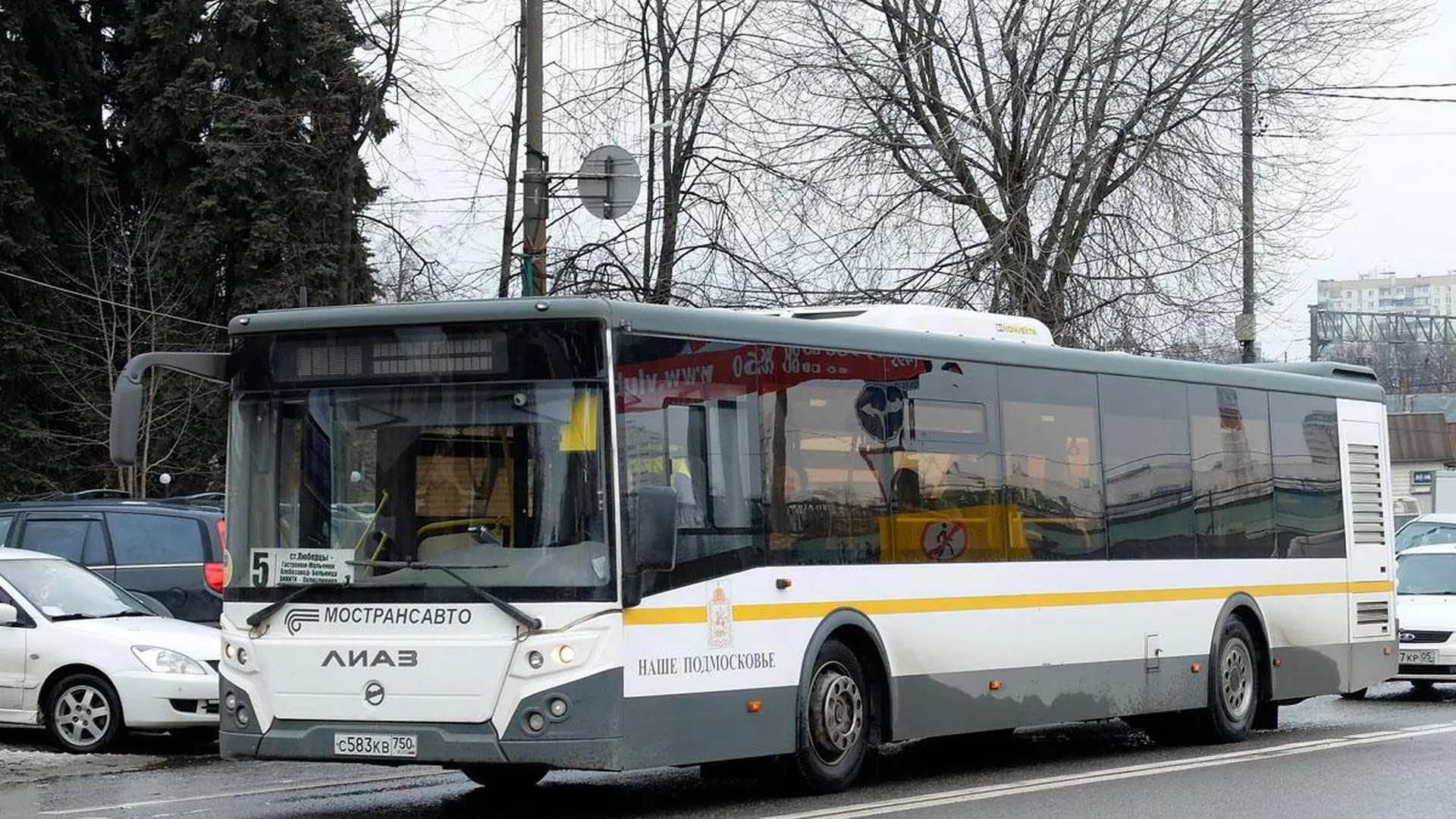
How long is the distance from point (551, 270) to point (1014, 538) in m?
12.3

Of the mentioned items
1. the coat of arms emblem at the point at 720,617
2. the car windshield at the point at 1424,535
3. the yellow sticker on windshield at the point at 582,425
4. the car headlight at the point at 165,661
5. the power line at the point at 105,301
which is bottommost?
the car headlight at the point at 165,661

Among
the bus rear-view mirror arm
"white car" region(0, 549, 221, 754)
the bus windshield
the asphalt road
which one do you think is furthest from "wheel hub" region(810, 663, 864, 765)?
"white car" region(0, 549, 221, 754)

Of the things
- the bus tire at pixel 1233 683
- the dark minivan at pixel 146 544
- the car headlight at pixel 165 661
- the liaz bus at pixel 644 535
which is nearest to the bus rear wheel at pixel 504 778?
the liaz bus at pixel 644 535

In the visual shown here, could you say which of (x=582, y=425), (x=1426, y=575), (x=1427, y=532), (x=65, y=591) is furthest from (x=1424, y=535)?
(x=582, y=425)

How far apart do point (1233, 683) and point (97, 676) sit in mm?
8596

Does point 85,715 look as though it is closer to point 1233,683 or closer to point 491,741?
point 491,741

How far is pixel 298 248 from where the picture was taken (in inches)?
1406

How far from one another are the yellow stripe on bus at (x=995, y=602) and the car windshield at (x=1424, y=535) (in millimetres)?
8969

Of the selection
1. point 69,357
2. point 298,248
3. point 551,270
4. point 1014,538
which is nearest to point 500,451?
point 1014,538

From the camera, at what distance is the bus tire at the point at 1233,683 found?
15141mm

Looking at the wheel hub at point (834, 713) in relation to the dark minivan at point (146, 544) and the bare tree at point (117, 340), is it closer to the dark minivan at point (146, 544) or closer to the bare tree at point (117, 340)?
the dark minivan at point (146, 544)

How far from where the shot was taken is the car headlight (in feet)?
46.9

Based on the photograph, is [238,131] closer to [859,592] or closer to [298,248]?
[298,248]

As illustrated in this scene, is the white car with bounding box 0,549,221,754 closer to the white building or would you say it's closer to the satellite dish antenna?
the satellite dish antenna
